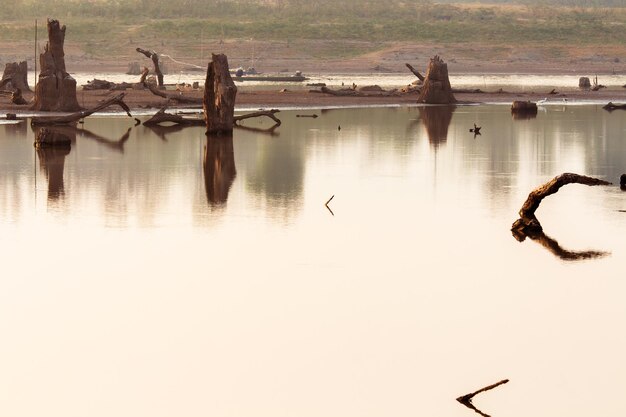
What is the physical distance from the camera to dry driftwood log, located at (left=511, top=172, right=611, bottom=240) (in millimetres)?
19156

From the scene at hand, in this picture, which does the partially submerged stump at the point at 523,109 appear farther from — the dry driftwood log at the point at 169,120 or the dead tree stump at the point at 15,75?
the dead tree stump at the point at 15,75

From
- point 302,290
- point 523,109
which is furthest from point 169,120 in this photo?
point 302,290

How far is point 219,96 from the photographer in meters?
33.3

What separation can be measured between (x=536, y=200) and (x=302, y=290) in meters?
5.64

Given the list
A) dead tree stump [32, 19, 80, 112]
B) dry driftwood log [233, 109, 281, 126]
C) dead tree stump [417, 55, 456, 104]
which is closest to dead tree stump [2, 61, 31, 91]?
dead tree stump [32, 19, 80, 112]

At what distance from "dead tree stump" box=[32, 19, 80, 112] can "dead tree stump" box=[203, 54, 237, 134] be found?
21.0 ft

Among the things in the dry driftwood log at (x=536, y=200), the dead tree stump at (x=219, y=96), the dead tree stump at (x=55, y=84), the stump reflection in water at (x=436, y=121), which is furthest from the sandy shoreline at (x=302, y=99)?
the dry driftwood log at (x=536, y=200)

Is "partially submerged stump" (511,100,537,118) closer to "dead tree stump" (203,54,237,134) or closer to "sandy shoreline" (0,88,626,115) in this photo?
"sandy shoreline" (0,88,626,115)

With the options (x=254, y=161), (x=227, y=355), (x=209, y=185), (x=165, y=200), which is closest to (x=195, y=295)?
(x=227, y=355)

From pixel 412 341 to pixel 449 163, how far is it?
1672 cm

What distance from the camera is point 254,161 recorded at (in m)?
29.2

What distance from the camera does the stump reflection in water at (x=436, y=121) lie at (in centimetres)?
3604

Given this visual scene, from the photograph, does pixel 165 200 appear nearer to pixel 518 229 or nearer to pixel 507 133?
pixel 518 229

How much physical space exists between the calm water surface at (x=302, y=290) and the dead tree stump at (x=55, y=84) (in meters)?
10.8
